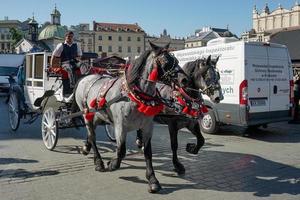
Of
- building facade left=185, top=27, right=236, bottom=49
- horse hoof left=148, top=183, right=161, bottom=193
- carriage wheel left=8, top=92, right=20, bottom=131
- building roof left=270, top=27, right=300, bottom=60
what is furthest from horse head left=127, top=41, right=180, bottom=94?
building facade left=185, top=27, right=236, bottom=49

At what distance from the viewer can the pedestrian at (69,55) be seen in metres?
8.75

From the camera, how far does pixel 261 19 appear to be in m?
95.4

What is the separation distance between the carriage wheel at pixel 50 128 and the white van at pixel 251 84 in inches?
174

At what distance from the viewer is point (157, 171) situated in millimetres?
7141

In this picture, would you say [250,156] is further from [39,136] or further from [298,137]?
[39,136]

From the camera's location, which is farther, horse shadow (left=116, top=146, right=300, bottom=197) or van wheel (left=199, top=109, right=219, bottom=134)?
van wheel (left=199, top=109, right=219, bottom=134)

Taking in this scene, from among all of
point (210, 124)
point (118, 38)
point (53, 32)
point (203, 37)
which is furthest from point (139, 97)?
point (118, 38)

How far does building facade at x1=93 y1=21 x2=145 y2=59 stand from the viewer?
5202 inches

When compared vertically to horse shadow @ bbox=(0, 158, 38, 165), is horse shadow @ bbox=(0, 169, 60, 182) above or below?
below

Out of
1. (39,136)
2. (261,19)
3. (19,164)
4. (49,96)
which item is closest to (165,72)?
(19,164)

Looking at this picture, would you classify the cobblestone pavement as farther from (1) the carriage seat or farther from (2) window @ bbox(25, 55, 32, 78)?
(2) window @ bbox(25, 55, 32, 78)

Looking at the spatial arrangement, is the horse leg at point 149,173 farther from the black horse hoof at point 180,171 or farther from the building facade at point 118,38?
the building facade at point 118,38

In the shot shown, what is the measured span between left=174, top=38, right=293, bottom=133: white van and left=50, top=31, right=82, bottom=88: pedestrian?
4.10 metres

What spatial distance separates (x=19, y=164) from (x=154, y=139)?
4068mm
